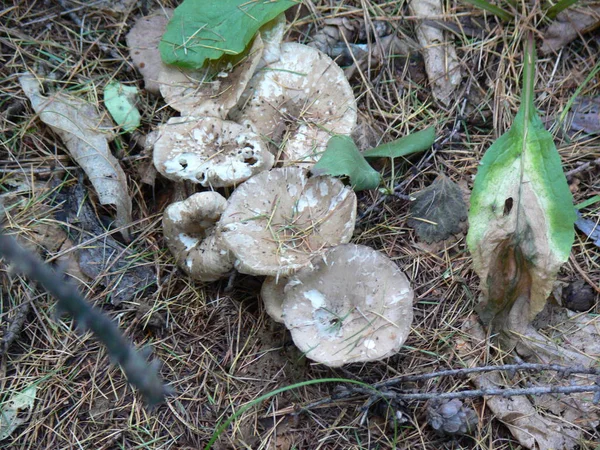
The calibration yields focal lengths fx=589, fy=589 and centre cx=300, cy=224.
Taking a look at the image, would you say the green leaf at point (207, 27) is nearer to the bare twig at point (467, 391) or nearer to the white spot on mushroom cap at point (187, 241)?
the white spot on mushroom cap at point (187, 241)

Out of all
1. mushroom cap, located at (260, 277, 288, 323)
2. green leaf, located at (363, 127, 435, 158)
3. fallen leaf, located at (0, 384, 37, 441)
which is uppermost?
green leaf, located at (363, 127, 435, 158)

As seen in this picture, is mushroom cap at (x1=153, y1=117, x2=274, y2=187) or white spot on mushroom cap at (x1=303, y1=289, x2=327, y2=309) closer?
white spot on mushroom cap at (x1=303, y1=289, x2=327, y2=309)

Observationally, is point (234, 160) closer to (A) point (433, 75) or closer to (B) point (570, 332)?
(A) point (433, 75)

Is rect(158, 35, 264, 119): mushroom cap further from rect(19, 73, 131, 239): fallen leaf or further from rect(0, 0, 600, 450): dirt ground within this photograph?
rect(19, 73, 131, 239): fallen leaf

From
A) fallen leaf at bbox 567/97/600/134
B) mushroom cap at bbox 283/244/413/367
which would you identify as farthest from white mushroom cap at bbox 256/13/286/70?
fallen leaf at bbox 567/97/600/134

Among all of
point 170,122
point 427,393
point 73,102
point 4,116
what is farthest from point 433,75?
point 4,116

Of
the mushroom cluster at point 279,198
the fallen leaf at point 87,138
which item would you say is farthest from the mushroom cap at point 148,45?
the fallen leaf at point 87,138
